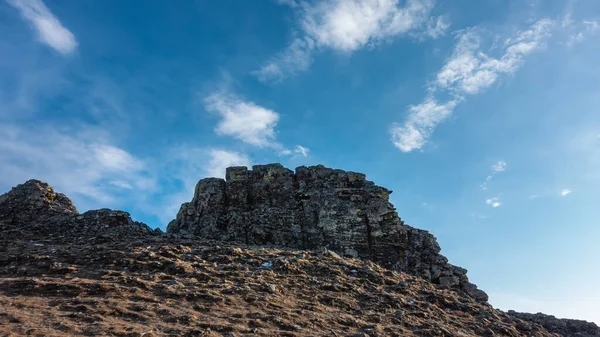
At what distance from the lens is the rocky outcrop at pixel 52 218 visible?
2523 cm

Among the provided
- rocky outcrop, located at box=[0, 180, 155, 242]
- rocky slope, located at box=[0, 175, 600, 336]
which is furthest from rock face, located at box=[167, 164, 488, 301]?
rocky slope, located at box=[0, 175, 600, 336]

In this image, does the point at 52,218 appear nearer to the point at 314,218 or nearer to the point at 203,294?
the point at 203,294

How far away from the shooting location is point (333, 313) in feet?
49.7

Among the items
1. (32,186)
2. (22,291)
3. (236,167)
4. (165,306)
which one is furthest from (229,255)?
(32,186)

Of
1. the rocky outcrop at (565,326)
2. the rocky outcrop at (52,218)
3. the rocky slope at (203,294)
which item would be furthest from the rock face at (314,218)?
the rocky slope at (203,294)

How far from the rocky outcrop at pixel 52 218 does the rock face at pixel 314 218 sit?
208 inches

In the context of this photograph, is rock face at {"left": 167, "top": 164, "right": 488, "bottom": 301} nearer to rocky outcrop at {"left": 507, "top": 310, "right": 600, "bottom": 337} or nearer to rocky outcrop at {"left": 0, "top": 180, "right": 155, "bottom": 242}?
rocky outcrop at {"left": 507, "top": 310, "right": 600, "bottom": 337}

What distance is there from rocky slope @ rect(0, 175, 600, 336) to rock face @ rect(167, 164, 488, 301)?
5471 millimetres

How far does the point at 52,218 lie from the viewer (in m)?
26.9

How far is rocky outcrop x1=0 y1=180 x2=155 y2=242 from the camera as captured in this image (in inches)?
993

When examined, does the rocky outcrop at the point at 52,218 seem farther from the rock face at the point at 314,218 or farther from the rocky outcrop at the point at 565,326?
the rocky outcrop at the point at 565,326

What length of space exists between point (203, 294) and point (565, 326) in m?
20.7

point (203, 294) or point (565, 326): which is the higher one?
point (565, 326)

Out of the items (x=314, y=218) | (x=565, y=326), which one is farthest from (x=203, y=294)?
(x=565, y=326)
